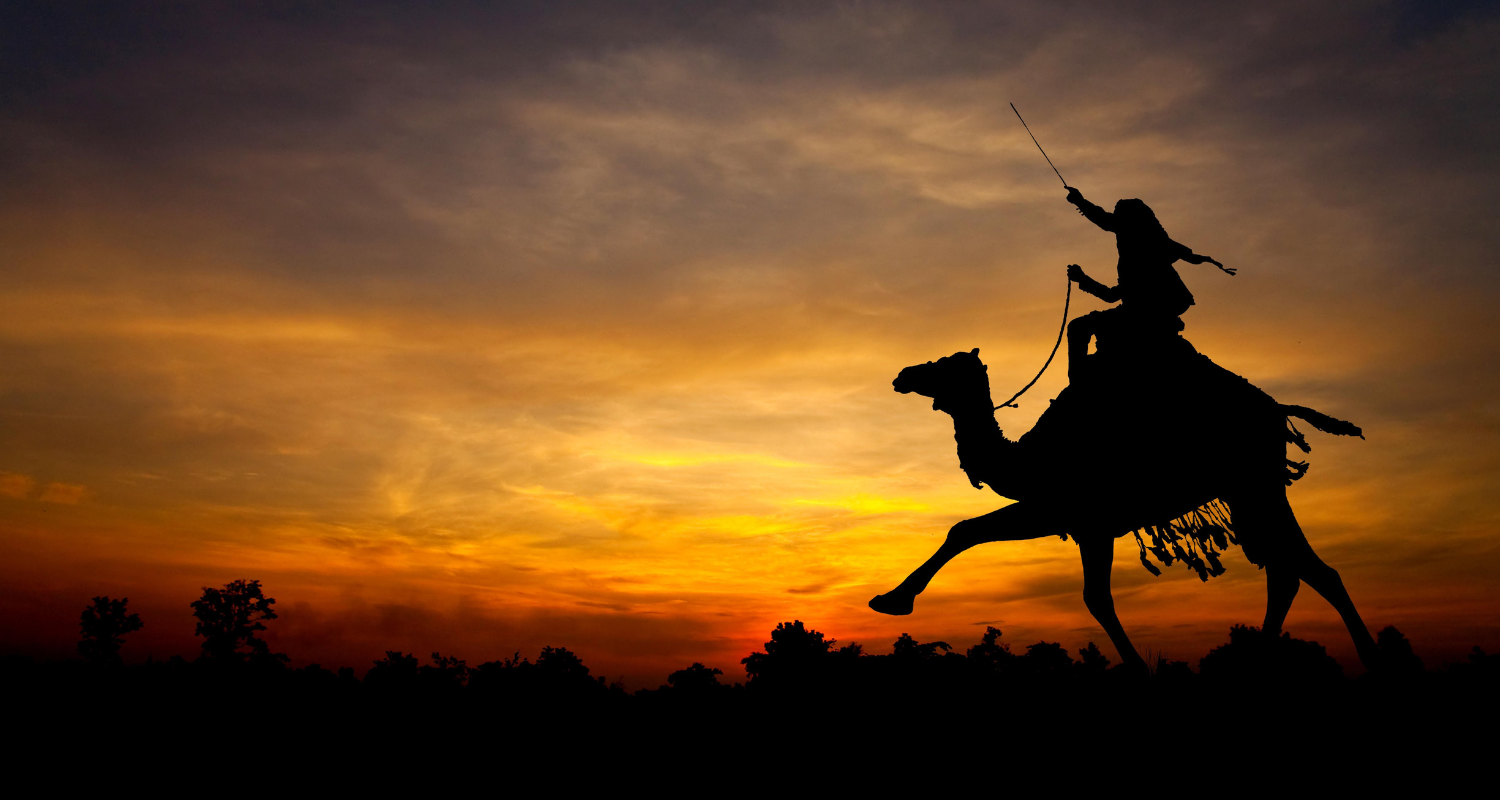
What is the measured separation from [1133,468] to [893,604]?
2929 mm

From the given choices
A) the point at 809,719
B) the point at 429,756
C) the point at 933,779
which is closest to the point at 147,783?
the point at 429,756

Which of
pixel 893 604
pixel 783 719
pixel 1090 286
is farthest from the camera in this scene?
pixel 1090 286

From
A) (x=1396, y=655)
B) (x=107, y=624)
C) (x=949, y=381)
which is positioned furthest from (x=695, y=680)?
(x=107, y=624)

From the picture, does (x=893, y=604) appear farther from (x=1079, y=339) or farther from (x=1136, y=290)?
(x=1136, y=290)

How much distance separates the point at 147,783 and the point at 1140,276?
10320 mm

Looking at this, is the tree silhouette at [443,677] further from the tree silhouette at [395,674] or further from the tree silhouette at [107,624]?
the tree silhouette at [107,624]

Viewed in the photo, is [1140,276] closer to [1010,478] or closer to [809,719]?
[1010,478]

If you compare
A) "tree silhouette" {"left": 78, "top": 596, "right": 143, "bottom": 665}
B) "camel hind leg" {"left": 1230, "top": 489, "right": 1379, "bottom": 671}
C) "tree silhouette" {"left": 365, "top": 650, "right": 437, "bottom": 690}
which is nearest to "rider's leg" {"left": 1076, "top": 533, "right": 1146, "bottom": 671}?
"camel hind leg" {"left": 1230, "top": 489, "right": 1379, "bottom": 671}

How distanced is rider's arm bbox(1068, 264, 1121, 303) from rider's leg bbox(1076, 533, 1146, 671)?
2.87 metres

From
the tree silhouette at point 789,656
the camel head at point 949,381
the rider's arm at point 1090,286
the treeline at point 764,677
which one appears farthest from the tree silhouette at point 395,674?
the rider's arm at point 1090,286

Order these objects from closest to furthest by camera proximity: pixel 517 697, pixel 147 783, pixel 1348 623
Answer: pixel 147 783
pixel 517 697
pixel 1348 623

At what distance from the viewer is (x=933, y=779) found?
711cm

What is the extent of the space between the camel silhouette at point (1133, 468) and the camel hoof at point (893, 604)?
14 mm

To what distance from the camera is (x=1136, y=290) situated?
10750 mm
